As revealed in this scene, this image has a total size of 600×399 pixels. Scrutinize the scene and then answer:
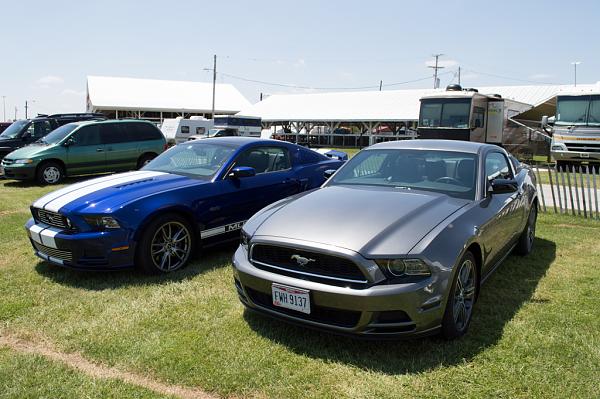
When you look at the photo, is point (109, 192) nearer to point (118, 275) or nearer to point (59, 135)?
point (118, 275)

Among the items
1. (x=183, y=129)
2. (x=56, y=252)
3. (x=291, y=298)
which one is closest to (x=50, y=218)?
(x=56, y=252)

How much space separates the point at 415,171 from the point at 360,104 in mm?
36630

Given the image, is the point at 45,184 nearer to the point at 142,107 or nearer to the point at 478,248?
the point at 478,248

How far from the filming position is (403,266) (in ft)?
10.7

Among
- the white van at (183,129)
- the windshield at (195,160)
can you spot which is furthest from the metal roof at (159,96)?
the windshield at (195,160)

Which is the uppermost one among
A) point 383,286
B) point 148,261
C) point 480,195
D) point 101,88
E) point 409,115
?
point 101,88

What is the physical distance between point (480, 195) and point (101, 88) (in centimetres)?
5661

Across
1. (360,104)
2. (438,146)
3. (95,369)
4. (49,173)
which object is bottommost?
(95,369)

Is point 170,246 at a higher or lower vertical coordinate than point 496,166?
lower

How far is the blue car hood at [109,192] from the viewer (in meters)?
4.90

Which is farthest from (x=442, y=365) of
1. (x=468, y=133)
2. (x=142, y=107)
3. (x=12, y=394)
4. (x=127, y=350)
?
(x=142, y=107)

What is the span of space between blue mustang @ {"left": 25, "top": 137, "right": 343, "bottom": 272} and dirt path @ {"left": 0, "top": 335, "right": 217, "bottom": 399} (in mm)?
1225

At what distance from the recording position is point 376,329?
3252 millimetres

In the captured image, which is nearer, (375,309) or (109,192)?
(375,309)
